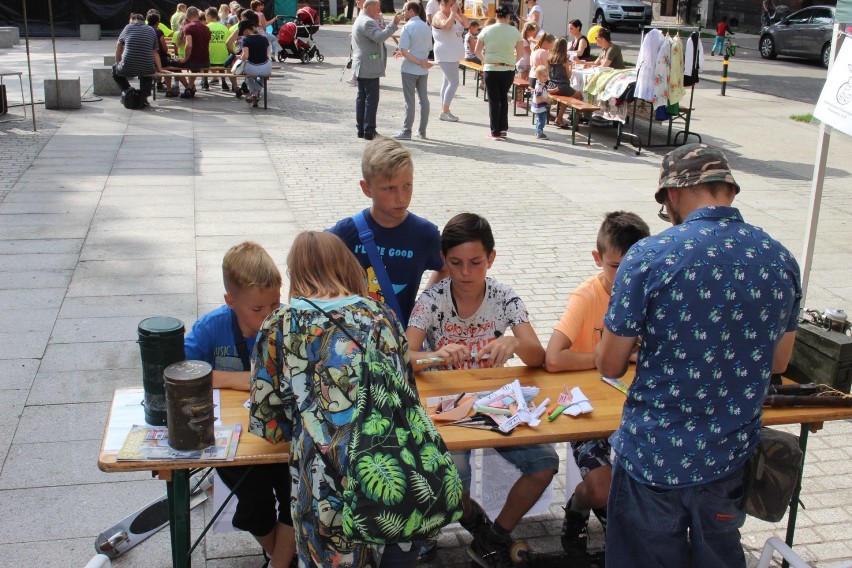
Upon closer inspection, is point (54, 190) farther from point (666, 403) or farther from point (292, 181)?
point (666, 403)

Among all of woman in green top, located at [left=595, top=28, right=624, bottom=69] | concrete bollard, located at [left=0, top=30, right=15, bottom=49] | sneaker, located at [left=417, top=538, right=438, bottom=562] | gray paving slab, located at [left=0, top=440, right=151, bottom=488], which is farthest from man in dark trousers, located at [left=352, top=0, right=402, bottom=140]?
concrete bollard, located at [left=0, top=30, right=15, bottom=49]

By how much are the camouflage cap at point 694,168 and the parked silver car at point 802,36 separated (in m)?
24.4

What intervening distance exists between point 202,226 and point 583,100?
7.75m

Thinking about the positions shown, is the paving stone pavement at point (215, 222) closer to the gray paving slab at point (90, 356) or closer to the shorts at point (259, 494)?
the gray paving slab at point (90, 356)

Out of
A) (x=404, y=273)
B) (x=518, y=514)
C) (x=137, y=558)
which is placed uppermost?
(x=404, y=273)

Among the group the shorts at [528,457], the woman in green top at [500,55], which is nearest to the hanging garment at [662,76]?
the woman in green top at [500,55]

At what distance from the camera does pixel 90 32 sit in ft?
92.3

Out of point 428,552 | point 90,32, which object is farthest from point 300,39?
point 428,552

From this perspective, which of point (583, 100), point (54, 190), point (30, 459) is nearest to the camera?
point (30, 459)

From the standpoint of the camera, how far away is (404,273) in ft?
13.7

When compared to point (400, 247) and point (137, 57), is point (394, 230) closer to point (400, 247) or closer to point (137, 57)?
point (400, 247)

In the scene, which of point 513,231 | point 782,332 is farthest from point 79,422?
point 513,231

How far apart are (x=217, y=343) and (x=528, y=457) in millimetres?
1350

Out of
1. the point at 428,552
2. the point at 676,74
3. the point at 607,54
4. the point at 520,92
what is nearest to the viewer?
the point at 428,552
